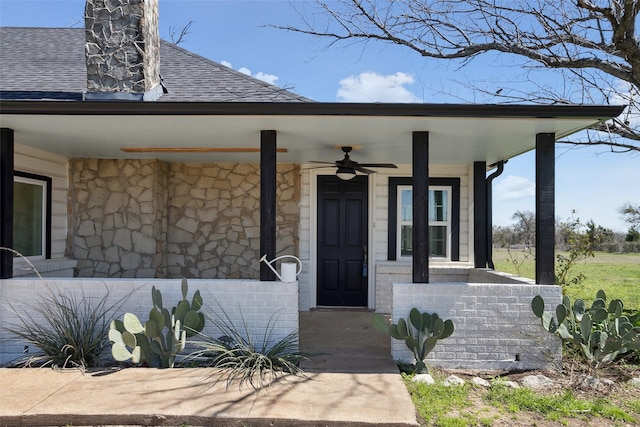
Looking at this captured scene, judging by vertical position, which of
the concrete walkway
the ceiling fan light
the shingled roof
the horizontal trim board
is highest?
the shingled roof

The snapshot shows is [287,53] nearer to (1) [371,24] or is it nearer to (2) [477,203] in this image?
(1) [371,24]

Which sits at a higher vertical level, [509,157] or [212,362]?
[509,157]

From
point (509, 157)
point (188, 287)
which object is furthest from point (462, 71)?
point (188, 287)

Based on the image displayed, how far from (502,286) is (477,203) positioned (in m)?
2.41

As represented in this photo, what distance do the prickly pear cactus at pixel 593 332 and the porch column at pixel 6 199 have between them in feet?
17.8

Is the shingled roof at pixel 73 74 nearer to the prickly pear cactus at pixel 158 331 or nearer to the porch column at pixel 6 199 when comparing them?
the porch column at pixel 6 199

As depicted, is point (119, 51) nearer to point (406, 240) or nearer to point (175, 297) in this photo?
point (175, 297)

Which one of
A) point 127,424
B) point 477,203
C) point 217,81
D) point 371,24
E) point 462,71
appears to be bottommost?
point 127,424

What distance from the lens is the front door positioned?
7273 millimetres

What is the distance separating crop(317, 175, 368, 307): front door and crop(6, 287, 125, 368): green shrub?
11.2 feet

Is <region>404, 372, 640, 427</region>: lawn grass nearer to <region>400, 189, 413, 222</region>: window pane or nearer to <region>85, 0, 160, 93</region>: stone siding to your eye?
<region>400, 189, 413, 222</region>: window pane

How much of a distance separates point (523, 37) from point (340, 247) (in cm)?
464

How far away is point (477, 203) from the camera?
6.77 meters

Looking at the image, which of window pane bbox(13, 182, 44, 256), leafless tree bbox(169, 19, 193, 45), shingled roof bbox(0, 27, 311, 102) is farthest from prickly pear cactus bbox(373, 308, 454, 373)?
leafless tree bbox(169, 19, 193, 45)
